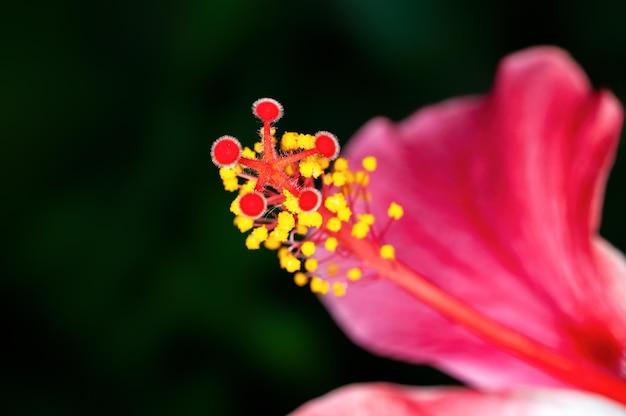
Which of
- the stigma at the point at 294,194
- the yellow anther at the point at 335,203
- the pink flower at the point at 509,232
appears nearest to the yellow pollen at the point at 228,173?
the stigma at the point at 294,194

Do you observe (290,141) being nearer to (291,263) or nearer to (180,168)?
(291,263)

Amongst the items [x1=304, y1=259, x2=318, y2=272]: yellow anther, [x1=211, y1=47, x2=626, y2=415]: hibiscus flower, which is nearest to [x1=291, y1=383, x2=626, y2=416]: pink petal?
[x1=211, y1=47, x2=626, y2=415]: hibiscus flower

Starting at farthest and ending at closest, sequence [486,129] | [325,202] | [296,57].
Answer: [296,57] < [486,129] < [325,202]

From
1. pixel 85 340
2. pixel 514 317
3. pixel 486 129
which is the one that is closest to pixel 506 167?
pixel 486 129

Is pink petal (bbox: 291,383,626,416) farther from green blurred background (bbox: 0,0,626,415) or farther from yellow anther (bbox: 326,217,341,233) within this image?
yellow anther (bbox: 326,217,341,233)

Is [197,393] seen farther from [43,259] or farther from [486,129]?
[486,129]

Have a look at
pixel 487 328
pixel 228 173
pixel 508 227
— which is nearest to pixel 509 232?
pixel 508 227

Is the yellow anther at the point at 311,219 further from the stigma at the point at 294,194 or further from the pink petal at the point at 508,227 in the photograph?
the pink petal at the point at 508,227
